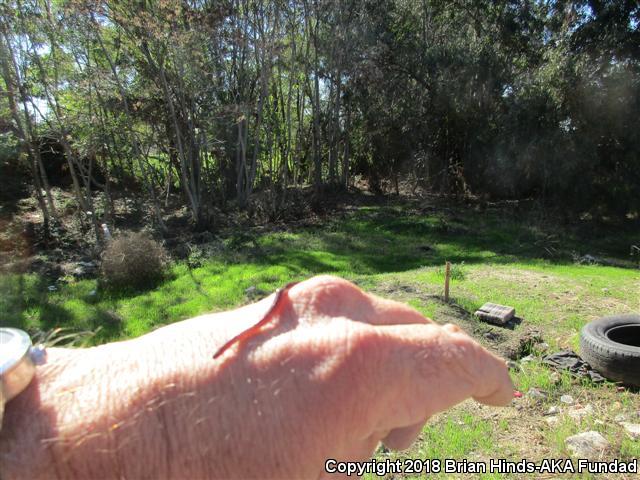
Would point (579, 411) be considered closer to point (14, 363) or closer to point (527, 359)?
point (527, 359)

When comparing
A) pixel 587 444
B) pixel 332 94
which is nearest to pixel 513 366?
pixel 587 444

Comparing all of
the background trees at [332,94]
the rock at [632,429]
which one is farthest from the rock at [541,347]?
the background trees at [332,94]

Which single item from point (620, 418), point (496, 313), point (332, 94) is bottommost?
point (620, 418)

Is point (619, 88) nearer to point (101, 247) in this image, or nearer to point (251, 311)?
point (101, 247)

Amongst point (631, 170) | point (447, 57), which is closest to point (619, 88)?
point (631, 170)

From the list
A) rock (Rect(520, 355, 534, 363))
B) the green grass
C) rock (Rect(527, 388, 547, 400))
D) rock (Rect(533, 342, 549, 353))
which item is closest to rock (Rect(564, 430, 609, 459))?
rock (Rect(527, 388, 547, 400))

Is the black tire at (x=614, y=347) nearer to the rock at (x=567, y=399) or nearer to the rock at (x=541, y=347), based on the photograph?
the rock at (x=541, y=347)
